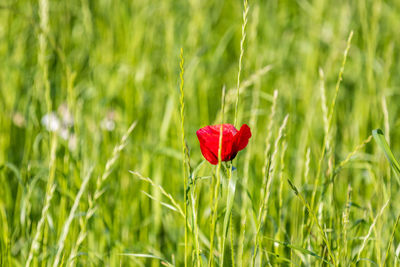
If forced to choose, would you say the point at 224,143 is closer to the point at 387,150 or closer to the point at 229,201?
the point at 229,201

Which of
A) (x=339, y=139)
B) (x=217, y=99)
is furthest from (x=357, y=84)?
(x=217, y=99)

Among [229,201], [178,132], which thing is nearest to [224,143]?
[229,201]

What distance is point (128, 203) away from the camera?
5.01 ft

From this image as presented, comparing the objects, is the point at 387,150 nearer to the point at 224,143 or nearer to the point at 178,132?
the point at 224,143

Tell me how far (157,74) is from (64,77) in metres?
0.54

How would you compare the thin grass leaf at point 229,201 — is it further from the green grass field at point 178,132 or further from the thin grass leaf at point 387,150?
the thin grass leaf at point 387,150

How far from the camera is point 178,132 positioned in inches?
61.3

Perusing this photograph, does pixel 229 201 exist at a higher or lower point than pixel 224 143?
lower

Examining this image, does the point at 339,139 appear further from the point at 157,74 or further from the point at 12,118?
the point at 12,118

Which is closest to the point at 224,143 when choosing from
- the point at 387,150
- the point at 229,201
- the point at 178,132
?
the point at 229,201

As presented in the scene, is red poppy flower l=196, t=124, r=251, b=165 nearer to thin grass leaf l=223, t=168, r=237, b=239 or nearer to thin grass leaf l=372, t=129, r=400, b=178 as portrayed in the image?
thin grass leaf l=223, t=168, r=237, b=239

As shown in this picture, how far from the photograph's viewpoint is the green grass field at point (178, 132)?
114cm

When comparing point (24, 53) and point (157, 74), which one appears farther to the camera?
point (157, 74)

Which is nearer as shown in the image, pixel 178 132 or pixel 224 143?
pixel 224 143
